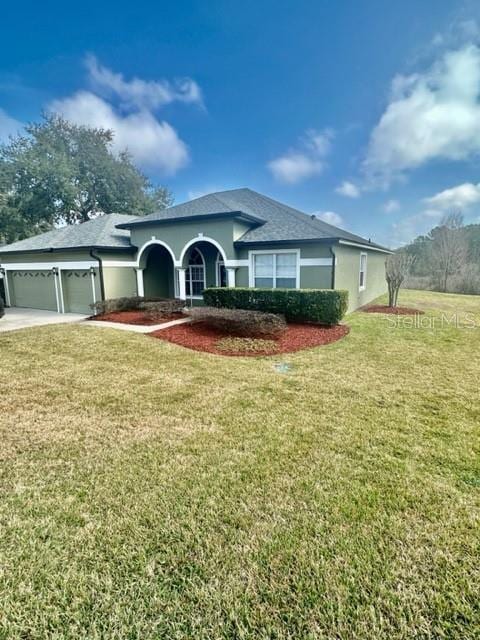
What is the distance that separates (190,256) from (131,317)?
16.4 feet

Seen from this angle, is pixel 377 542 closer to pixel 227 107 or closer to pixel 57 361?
pixel 57 361

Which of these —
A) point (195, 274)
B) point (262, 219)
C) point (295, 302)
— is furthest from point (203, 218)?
point (295, 302)

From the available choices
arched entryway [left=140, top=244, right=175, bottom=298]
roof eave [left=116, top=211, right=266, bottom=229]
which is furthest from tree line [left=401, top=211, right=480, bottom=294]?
arched entryway [left=140, top=244, right=175, bottom=298]

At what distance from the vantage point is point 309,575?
7.12 ft

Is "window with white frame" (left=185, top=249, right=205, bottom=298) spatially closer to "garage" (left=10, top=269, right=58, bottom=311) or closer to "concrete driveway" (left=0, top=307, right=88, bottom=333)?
"concrete driveway" (left=0, top=307, right=88, bottom=333)

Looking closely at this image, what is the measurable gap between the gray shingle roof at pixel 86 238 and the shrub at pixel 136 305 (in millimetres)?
2737

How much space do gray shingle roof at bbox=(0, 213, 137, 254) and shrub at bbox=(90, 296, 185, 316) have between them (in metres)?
2.74

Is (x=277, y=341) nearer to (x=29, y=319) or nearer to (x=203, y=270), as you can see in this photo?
(x=203, y=270)

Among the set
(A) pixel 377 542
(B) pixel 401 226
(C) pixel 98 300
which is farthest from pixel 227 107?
(B) pixel 401 226

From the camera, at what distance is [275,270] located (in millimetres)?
13156

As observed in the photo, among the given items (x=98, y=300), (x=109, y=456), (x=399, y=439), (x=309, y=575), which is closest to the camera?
(x=309, y=575)

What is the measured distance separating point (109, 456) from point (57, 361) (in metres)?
4.71

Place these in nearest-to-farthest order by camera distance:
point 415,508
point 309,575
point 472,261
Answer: point 309,575 → point 415,508 → point 472,261

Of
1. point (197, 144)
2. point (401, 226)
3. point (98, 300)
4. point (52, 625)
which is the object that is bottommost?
point (52, 625)
